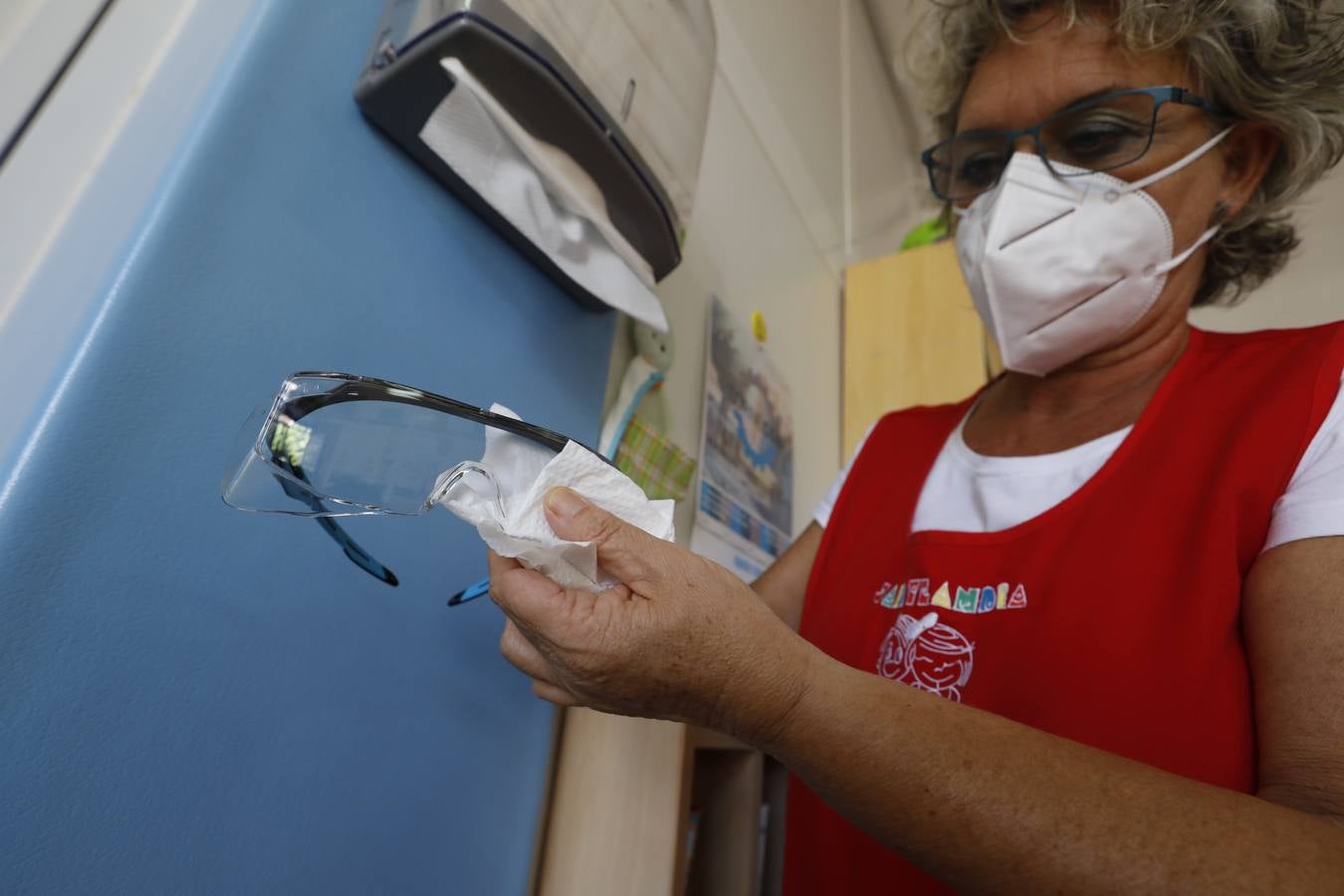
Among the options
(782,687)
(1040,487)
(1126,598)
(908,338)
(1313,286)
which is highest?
(1313,286)

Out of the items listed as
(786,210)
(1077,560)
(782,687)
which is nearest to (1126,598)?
(1077,560)

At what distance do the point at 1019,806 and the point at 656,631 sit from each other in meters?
0.20

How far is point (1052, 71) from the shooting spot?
0.69m

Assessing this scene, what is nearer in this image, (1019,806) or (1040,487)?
(1019,806)

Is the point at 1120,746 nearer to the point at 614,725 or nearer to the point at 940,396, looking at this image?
the point at 614,725

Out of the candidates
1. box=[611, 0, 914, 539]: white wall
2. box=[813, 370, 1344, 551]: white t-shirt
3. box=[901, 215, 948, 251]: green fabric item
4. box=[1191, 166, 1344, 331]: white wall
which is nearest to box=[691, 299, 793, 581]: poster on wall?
box=[611, 0, 914, 539]: white wall

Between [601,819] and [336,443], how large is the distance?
502 millimetres

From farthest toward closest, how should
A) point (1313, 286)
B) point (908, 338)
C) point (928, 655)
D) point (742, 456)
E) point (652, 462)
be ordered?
point (1313, 286)
point (908, 338)
point (742, 456)
point (652, 462)
point (928, 655)

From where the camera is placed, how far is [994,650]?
0.54 meters

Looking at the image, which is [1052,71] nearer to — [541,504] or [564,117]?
[564,117]

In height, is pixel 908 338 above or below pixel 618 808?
above

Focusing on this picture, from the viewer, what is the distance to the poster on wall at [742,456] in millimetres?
1065

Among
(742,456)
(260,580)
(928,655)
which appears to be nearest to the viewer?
(260,580)

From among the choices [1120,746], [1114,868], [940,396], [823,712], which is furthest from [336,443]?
[940,396]
